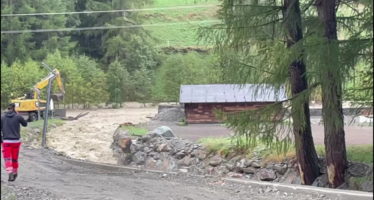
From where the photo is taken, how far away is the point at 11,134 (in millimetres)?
11531

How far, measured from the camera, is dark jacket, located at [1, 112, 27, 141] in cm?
1127

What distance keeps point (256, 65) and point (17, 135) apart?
531 cm

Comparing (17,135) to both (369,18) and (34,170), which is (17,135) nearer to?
(34,170)

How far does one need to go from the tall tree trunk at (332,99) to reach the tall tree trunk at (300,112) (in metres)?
0.57

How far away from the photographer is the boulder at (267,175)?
13734mm

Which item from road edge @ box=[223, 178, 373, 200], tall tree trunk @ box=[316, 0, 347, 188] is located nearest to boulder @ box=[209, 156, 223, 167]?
road edge @ box=[223, 178, 373, 200]

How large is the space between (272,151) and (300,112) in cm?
362

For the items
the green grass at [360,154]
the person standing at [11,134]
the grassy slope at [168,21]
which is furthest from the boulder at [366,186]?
the grassy slope at [168,21]

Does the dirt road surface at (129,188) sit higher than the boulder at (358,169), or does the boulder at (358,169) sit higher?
the boulder at (358,169)

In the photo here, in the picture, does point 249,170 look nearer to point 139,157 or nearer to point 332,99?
point 332,99

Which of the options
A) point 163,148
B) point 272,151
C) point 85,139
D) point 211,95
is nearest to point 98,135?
point 85,139

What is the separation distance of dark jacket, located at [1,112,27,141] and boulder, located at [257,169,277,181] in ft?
19.5

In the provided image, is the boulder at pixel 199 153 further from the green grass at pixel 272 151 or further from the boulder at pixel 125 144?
the boulder at pixel 125 144

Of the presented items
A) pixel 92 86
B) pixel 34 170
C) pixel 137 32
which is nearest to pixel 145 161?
pixel 34 170
